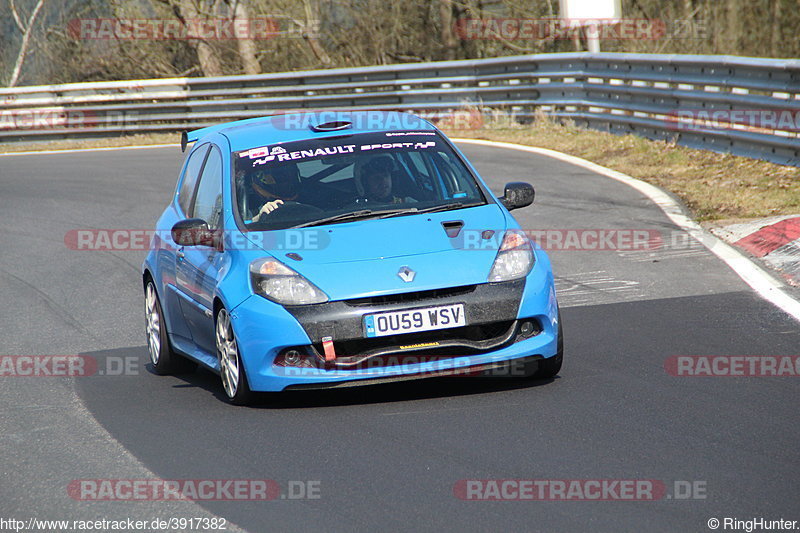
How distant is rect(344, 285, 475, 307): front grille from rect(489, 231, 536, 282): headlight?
0.68 ft

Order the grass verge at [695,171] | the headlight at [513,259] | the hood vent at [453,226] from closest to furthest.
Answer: the headlight at [513,259] < the hood vent at [453,226] < the grass verge at [695,171]

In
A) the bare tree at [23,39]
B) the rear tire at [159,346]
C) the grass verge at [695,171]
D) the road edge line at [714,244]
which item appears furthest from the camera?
the bare tree at [23,39]

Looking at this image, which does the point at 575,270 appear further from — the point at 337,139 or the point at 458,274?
the point at 458,274

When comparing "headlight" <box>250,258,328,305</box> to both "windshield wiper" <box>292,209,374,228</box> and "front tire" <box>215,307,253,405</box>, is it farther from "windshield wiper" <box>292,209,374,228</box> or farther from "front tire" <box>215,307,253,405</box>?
"windshield wiper" <box>292,209,374,228</box>

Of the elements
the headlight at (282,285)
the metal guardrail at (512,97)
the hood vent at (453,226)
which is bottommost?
the metal guardrail at (512,97)

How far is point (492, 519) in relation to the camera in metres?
4.43

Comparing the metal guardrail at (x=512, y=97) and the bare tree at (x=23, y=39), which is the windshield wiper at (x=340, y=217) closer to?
the metal guardrail at (x=512, y=97)

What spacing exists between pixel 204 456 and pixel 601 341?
2.95 m

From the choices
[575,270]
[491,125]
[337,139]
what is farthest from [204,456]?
[491,125]

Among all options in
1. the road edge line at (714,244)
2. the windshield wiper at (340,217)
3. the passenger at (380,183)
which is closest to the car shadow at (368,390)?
the windshield wiper at (340,217)

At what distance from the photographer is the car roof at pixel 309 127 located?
25.0 feet

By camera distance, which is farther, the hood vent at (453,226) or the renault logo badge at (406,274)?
the hood vent at (453,226)

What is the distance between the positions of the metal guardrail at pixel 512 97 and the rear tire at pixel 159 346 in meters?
7.56

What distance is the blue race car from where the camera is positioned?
613 centimetres
